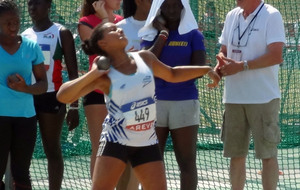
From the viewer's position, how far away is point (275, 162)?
6887 mm

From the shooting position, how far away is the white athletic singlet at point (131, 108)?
17.8 feet

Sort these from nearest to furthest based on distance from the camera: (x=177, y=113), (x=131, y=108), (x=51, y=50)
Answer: (x=131, y=108) → (x=177, y=113) → (x=51, y=50)

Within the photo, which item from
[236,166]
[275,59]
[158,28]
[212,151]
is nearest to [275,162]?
[236,166]

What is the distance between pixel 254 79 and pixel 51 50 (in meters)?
1.80

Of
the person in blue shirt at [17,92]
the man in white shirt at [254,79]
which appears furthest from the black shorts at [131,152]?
the man in white shirt at [254,79]

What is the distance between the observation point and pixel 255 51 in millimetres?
6750

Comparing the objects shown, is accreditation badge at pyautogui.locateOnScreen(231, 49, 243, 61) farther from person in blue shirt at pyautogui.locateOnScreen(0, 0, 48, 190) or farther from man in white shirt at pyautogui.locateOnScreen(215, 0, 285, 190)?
person in blue shirt at pyautogui.locateOnScreen(0, 0, 48, 190)

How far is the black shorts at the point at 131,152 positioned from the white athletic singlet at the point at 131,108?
3cm

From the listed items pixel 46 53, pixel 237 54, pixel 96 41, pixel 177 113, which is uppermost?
pixel 96 41

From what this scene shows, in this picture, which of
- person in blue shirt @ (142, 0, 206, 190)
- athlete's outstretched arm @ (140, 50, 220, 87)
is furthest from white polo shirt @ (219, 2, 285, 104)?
athlete's outstretched arm @ (140, 50, 220, 87)

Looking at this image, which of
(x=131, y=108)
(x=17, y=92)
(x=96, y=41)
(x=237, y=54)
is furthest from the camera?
(x=237, y=54)

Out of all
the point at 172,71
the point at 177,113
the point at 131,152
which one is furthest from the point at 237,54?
the point at 131,152

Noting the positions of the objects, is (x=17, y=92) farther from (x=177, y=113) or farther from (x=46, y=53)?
(x=177, y=113)

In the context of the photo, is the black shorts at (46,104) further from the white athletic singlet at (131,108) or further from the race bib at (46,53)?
A: the white athletic singlet at (131,108)
